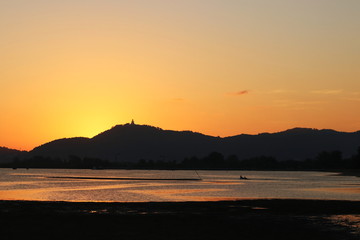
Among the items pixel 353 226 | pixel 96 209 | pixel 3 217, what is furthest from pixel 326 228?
pixel 3 217

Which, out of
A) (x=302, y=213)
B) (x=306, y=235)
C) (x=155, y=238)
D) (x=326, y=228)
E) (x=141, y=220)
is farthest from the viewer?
(x=302, y=213)

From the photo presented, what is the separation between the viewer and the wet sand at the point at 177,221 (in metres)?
37.8

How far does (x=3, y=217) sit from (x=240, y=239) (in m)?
22.3

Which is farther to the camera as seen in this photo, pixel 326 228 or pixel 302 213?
pixel 302 213

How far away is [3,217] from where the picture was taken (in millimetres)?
46281

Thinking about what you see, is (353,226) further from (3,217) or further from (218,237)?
(3,217)

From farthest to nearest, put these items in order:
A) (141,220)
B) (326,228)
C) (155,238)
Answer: (141,220) < (326,228) < (155,238)

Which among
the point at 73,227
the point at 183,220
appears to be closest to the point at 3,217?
the point at 73,227

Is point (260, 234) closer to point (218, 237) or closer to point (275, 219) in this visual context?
point (218, 237)

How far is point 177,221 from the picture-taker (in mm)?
45219

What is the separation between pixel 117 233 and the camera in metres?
37.7

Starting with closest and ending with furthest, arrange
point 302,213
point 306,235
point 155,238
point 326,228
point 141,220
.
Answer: point 155,238 < point 306,235 < point 326,228 < point 141,220 < point 302,213

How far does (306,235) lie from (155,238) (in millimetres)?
11336

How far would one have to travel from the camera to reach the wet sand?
37.8 meters
